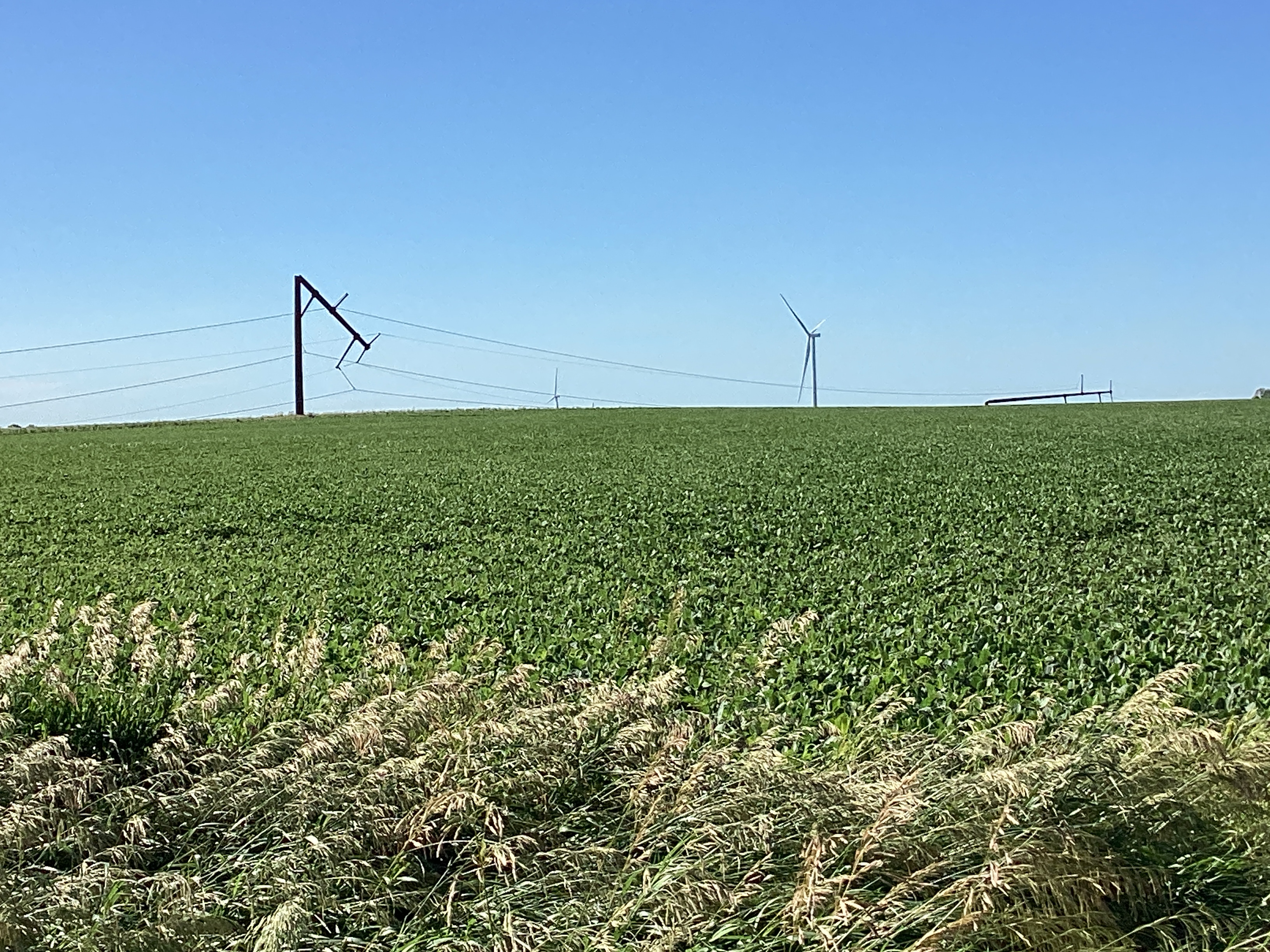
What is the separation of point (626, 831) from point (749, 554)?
22.1ft

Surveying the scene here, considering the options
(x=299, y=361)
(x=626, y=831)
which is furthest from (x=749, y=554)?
(x=299, y=361)

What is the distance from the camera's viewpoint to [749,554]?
486 inches

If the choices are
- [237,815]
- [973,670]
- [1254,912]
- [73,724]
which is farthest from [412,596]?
[1254,912]

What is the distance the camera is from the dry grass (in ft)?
15.3

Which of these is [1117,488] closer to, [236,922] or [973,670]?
[973,670]

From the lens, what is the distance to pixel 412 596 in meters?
11.0

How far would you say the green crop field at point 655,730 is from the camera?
4.82 meters

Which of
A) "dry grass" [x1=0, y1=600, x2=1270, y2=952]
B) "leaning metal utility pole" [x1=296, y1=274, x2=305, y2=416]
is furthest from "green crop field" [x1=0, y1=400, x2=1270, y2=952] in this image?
"leaning metal utility pole" [x1=296, y1=274, x2=305, y2=416]

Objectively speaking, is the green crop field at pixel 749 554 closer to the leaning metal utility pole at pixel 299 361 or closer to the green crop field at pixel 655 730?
the green crop field at pixel 655 730

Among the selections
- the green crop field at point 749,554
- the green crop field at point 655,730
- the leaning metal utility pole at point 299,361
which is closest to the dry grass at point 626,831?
the green crop field at point 655,730

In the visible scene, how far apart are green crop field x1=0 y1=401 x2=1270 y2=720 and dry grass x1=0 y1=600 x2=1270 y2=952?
975 mm

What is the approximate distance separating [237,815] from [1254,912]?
5185mm

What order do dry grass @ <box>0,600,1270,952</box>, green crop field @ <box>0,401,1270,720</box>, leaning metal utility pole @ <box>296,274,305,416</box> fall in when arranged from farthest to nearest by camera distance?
1. leaning metal utility pole @ <box>296,274,305,416</box>
2. green crop field @ <box>0,401,1270,720</box>
3. dry grass @ <box>0,600,1270,952</box>

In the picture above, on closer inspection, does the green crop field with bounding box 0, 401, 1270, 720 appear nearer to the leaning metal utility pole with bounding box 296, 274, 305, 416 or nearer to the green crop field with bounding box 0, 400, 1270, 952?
the green crop field with bounding box 0, 400, 1270, 952
